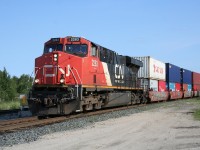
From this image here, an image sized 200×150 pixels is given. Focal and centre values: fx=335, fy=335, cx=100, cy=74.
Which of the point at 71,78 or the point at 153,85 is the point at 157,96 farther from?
the point at 71,78

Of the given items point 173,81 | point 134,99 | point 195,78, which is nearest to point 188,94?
point 195,78

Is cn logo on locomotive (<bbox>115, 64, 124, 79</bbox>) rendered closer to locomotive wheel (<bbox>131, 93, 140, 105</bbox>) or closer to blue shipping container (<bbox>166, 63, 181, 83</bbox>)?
locomotive wheel (<bbox>131, 93, 140, 105</bbox>)

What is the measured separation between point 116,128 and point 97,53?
23.1ft

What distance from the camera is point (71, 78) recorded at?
16.2m

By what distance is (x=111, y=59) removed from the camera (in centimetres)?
2086

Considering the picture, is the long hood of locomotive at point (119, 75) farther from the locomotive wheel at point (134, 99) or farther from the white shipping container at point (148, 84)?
the white shipping container at point (148, 84)

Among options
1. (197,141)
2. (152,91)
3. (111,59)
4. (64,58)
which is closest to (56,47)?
(64,58)

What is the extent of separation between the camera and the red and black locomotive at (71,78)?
1556 centimetres

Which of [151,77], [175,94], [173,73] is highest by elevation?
[173,73]

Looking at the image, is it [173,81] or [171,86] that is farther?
[173,81]

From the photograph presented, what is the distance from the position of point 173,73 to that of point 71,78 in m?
24.1

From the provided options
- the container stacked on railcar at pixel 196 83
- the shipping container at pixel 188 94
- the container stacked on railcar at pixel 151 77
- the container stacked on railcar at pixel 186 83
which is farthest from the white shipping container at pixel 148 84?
the container stacked on railcar at pixel 196 83

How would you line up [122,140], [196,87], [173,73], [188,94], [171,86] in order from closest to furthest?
1. [122,140]
2. [171,86]
3. [173,73]
4. [188,94]
5. [196,87]

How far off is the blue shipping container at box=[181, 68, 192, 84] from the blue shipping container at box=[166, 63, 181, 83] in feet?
4.34
